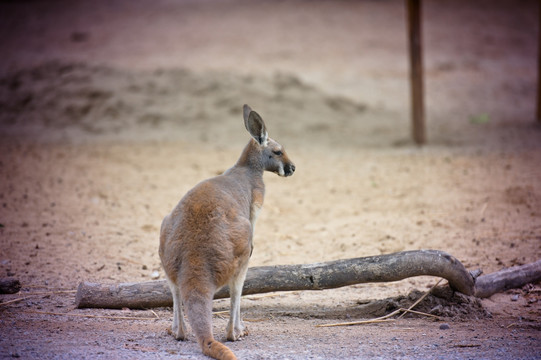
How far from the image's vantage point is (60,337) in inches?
163

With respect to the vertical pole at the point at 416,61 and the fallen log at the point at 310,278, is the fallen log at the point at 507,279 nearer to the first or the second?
the fallen log at the point at 310,278

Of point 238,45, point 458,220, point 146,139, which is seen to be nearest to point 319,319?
point 458,220

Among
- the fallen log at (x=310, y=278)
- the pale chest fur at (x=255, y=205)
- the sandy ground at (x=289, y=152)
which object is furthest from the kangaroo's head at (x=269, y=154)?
the sandy ground at (x=289, y=152)

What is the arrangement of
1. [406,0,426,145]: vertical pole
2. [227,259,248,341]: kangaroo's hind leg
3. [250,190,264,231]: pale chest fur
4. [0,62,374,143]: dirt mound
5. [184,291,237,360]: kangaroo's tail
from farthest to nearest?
[0,62,374,143]: dirt mound, [406,0,426,145]: vertical pole, [250,190,264,231]: pale chest fur, [227,259,248,341]: kangaroo's hind leg, [184,291,237,360]: kangaroo's tail

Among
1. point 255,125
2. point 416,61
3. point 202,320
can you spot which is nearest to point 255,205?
point 255,125

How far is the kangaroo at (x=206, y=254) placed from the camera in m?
3.81

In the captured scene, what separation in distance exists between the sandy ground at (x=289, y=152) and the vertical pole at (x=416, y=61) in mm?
671

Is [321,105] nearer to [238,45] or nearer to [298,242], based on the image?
[238,45]

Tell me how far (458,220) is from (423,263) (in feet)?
8.51

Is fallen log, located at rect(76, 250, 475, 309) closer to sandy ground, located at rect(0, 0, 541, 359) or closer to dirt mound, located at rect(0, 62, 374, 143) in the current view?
sandy ground, located at rect(0, 0, 541, 359)

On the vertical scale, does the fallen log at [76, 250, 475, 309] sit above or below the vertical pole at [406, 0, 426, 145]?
below

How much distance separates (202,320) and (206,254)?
0.49m

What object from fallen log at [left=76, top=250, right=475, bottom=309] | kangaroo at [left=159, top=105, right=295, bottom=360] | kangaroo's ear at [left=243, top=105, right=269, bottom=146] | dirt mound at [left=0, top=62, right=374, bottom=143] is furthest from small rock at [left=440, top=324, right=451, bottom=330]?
dirt mound at [left=0, top=62, right=374, bottom=143]

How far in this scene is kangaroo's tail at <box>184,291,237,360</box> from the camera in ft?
12.0
